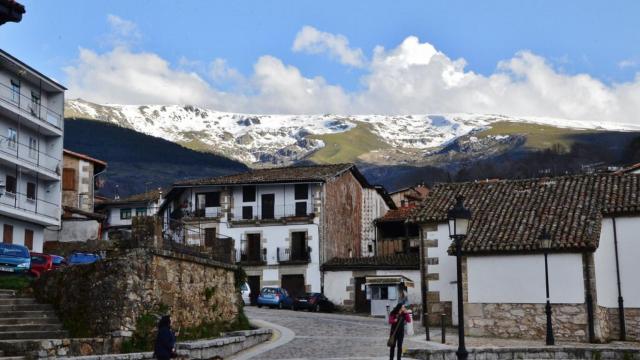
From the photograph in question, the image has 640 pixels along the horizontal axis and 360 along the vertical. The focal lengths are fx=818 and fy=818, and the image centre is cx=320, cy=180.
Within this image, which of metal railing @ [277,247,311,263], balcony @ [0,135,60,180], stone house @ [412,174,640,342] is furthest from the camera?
metal railing @ [277,247,311,263]

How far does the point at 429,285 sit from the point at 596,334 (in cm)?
748

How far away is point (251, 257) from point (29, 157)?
1523 cm

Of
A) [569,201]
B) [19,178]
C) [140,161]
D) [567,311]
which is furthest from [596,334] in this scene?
[140,161]

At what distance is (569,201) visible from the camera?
101 ft

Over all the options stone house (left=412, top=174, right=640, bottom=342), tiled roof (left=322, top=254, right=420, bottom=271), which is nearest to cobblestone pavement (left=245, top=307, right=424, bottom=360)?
stone house (left=412, top=174, right=640, bottom=342)

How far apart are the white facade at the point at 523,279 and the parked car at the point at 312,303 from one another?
17835 mm

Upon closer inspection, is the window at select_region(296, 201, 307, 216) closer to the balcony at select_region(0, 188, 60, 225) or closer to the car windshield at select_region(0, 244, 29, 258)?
the balcony at select_region(0, 188, 60, 225)

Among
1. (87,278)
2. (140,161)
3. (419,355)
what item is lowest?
(419,355)

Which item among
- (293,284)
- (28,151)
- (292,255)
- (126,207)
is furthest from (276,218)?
(126,207)

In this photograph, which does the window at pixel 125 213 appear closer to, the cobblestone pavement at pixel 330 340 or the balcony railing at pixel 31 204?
the balcony railing at pixel 31 204

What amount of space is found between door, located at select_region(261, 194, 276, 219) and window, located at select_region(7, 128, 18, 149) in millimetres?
16098

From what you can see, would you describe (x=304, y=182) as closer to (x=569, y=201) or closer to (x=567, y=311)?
(x=569, y=201)

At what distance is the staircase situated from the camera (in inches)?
725

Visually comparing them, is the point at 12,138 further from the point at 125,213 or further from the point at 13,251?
the point at 125,213
